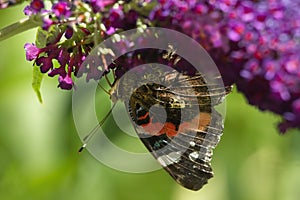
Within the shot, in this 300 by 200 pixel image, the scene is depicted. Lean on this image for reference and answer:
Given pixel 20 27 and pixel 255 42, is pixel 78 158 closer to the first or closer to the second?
pixel 20 27

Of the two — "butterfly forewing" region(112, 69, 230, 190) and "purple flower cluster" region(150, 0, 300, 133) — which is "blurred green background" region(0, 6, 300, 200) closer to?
"butterfly forewing" region(112, 69, 230, 190)

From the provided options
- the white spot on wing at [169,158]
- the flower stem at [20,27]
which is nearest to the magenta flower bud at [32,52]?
the flower stem at [20,27]

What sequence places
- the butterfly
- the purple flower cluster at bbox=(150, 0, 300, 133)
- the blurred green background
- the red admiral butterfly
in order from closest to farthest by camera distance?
the purple flower cluster at bbox=(150, 0, 300, 133) → the butterfly → the red admiral butterfly → the blurred green background

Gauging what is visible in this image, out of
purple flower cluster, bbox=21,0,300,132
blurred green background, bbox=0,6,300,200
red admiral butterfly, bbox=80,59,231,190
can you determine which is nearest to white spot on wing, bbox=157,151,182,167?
red admiral butterfly, bbox=80,59,231,190

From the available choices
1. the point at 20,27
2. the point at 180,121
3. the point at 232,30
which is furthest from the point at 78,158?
the point at 232,30

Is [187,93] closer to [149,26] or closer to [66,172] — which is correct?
[149,26]

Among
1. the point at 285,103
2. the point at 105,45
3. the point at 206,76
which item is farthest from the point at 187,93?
the point at 285,103
